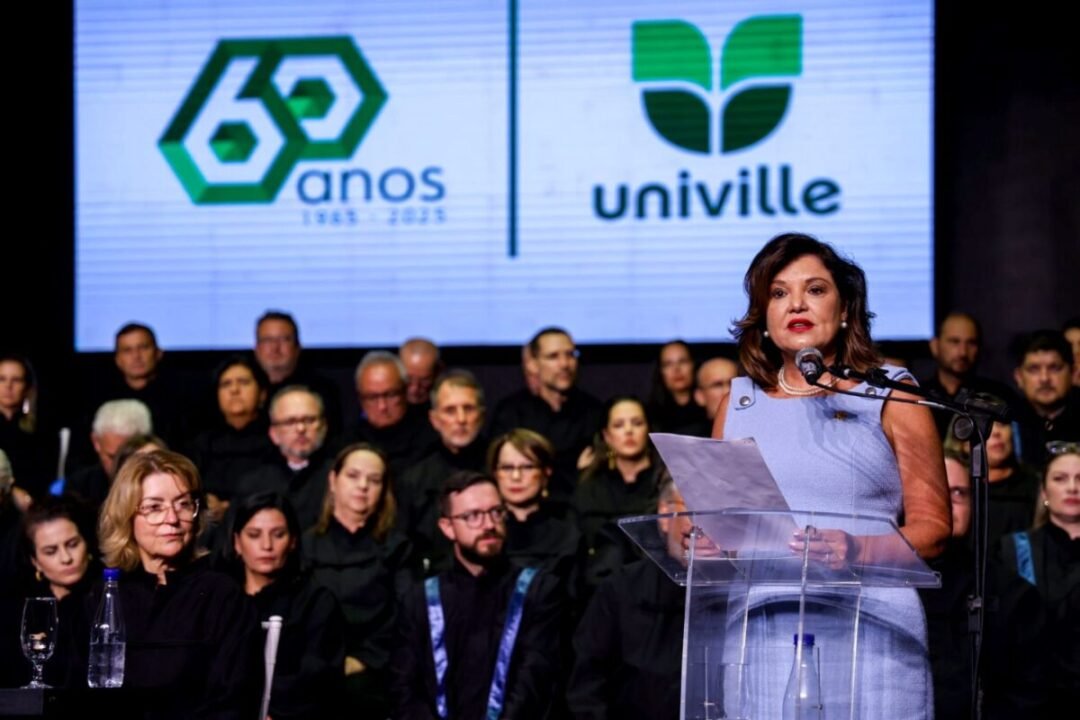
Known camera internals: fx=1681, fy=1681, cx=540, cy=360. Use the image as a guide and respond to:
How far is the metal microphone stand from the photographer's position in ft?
8.21

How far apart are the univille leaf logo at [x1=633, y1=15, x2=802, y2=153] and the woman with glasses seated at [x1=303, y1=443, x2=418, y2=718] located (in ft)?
9.15

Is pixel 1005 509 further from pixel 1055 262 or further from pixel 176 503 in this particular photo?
pixel 176 503

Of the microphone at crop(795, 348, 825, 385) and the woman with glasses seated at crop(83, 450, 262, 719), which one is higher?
the microphone at crop(795, 348, 825, 385)

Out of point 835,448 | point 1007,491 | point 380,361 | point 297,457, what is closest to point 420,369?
point 380,361

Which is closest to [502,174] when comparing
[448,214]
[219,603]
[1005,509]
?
[448,214]

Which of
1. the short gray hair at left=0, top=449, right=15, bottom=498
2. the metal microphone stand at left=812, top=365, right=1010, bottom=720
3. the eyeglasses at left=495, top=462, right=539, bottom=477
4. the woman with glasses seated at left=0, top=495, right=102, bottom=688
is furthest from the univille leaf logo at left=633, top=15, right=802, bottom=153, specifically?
the metal microphone stand at left=812, top=365, right=1010, bottom=720

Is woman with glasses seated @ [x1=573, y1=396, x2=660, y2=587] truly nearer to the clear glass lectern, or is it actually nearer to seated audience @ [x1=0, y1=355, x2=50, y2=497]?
seated audience @ [x1=0, y1=355, x2=50, y2=497]

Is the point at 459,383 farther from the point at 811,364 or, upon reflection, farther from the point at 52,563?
the point at 811,364

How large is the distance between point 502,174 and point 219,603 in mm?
4326

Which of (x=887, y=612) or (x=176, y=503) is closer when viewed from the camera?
(x=887, y=612)

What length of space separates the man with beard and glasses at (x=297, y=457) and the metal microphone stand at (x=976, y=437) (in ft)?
14.0

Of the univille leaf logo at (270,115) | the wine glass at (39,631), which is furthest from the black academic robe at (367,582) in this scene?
the univille leaf logo at (270,115)

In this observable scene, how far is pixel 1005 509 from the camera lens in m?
6.21

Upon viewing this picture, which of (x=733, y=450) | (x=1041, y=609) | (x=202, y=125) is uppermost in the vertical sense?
(x=202, y=125)
